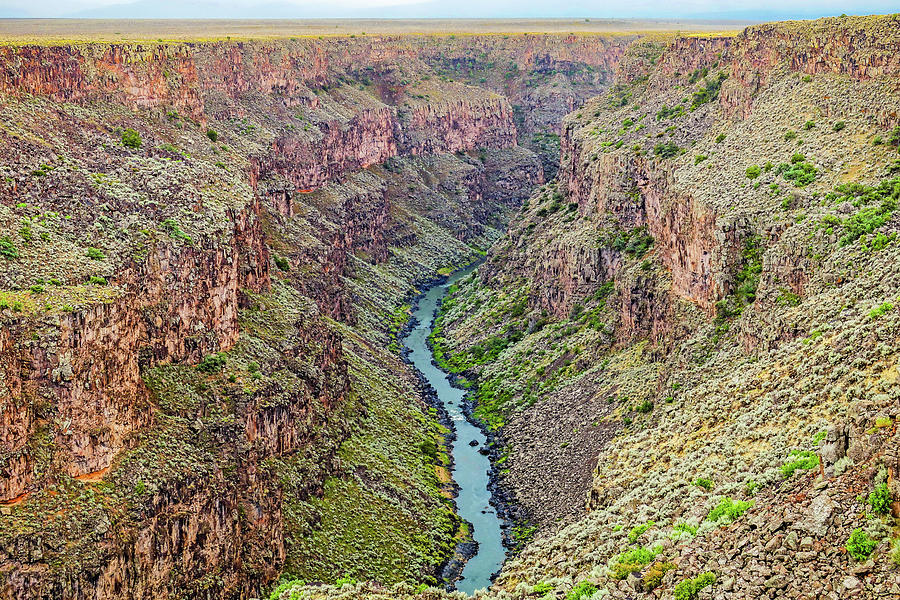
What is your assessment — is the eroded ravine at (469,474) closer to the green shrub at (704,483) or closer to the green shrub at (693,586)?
the green shrub at (704,483)

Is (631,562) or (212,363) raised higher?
(631,562)

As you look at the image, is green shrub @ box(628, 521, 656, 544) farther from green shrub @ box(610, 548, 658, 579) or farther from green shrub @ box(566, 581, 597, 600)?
green shrub @ box(566, 581, 597, 600)

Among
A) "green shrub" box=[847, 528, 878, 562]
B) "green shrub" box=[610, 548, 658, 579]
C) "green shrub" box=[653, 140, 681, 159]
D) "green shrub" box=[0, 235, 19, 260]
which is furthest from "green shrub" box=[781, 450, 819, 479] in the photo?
"green shrub" box=[653, 140, 681, 159]

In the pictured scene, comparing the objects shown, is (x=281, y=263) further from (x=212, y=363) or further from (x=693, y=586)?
(x=693, y=586)

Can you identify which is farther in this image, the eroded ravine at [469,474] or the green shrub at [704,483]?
the eroded ravine at [469,474]

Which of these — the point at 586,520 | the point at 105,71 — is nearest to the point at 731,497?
the point at 586,520

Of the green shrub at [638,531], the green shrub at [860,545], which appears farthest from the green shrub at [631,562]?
the green shrub at [860,545]

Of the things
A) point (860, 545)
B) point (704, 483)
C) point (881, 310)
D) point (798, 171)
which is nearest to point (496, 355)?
point (798, 171)
